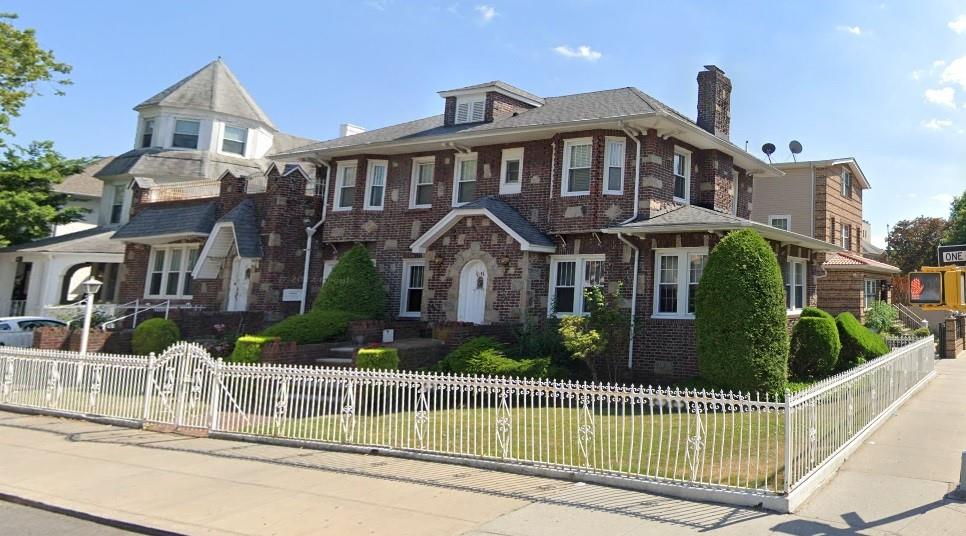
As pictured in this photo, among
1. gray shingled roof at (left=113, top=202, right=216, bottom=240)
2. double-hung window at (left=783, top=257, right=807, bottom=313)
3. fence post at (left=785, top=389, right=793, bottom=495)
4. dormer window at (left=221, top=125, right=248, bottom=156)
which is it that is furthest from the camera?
dormer window at (left=221, top=125, right=248, bottom=156)

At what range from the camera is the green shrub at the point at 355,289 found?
19.6 meters

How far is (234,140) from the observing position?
107 feet

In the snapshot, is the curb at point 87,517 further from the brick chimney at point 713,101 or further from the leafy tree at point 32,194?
the leafy tree at point 32,194

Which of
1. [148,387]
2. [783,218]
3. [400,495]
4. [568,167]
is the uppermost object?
[783,218]

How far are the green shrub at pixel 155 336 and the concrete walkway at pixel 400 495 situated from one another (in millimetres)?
8649

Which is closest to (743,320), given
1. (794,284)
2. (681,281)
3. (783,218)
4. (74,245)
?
(681,281)

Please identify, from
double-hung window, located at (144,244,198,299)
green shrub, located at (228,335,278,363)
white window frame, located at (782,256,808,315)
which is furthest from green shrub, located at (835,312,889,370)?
double-hung window, located at (144,244,198,299)

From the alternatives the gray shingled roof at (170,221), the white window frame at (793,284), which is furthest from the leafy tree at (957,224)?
the gray shingled roof at (170,221)

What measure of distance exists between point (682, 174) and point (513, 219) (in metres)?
5.04

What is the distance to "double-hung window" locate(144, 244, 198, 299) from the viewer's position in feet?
82.2

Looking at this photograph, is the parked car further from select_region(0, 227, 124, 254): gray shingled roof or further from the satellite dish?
the satellite dish

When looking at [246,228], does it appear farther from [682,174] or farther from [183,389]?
[682,174]

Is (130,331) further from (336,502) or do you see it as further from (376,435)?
(336,502)

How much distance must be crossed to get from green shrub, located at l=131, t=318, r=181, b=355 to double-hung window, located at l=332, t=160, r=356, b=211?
6388mm
